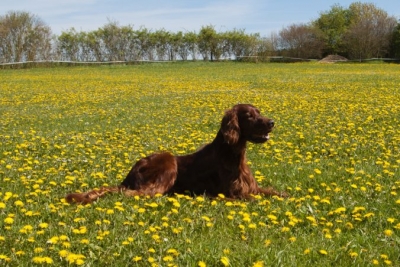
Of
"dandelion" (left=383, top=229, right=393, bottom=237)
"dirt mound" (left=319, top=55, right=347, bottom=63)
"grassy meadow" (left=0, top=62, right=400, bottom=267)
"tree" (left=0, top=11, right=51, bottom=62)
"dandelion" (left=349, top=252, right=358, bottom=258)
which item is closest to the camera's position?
"dandelion" (left=349, top=252, right=358, bottom=258)

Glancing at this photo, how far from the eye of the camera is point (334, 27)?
56531 mm

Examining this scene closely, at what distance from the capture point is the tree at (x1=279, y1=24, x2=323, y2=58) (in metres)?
50.4

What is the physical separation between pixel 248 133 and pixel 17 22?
39566 mm

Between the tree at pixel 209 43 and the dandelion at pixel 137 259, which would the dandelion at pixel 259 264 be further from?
the tree at pixel 209 43

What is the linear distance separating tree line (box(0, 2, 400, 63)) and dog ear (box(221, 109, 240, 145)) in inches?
1504

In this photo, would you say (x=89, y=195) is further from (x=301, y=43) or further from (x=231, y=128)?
(x=301, y=43)

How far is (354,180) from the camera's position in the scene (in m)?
4.90

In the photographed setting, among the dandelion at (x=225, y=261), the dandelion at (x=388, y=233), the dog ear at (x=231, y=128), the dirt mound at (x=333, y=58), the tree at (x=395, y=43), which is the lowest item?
the dandelion at (x=388, y=233)

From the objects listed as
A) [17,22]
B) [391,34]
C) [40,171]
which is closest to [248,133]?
[40,171]

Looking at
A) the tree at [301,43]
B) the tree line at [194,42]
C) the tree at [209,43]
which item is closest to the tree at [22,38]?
the tree line at [194,42]

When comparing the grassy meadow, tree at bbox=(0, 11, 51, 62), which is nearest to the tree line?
tree at bbox=(0, 11, 51, 62)

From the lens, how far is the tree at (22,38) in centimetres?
3878

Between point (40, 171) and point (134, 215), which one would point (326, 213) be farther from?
point (40, 171)

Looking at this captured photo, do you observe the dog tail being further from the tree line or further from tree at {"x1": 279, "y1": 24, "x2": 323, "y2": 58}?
tree at {"x1": 279, "y1": 24, "x2": 323, "y2": 58}
